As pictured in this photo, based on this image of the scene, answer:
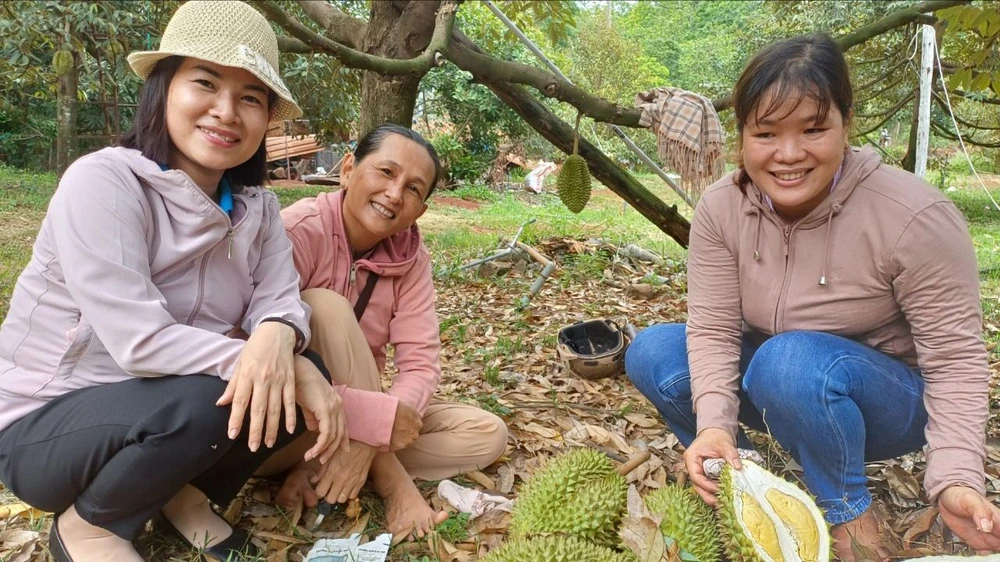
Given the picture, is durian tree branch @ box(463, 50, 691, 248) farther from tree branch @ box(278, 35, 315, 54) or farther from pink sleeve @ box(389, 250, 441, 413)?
pink sleeve @ box(389, 250, 441, 413)

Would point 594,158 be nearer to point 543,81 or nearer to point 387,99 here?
point 543,81

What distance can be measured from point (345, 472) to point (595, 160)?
2.47 meters

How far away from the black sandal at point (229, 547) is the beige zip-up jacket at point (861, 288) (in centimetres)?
130

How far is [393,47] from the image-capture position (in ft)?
11.1

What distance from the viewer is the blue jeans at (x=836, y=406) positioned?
1688 mm

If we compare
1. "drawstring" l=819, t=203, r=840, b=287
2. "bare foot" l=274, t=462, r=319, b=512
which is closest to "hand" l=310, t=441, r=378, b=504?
"bare foot" l=274, t=462, r=319, b=512

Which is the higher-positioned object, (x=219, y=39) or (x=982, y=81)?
(x=982, y=81)

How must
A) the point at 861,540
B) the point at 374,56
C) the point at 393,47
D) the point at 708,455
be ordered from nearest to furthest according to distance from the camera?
the point at 708,455, the point at 861,540, the point at 374,56, the point at 393,47

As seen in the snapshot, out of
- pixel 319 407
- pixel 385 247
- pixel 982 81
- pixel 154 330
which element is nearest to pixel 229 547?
pixel 319 407

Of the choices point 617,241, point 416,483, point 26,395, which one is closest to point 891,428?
point 416,483

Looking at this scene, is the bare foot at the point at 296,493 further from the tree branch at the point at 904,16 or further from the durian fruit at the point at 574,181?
the tree branch at the point at 904,16

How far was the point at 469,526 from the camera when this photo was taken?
200 centimetres

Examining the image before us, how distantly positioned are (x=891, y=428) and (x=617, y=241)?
420 cm

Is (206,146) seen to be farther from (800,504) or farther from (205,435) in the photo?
(800,504)
